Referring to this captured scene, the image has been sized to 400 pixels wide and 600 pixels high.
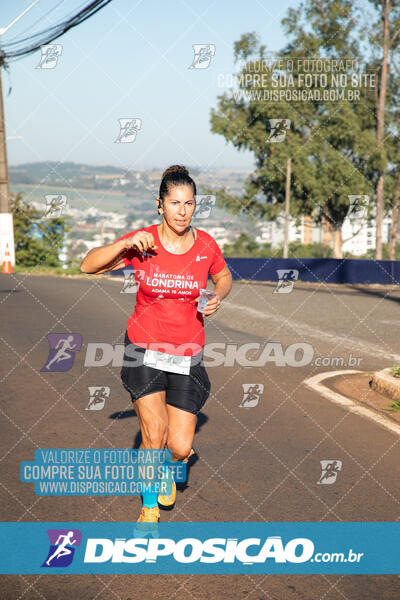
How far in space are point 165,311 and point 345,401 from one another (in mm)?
3871

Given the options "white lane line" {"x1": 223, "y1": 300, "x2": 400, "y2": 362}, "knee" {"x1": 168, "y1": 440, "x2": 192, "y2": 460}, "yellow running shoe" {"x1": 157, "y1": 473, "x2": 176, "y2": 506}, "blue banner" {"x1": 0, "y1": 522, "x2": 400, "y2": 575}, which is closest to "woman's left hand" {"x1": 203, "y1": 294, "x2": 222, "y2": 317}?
"knee" {"x1": 168, "y1": 440, "x2": 192, "y2": 460}

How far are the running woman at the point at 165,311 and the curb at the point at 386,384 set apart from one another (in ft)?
12.4

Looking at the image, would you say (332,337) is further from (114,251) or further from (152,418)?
(114,251)

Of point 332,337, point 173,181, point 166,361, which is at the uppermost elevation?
point 173,181

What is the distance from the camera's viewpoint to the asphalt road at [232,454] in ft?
11.5

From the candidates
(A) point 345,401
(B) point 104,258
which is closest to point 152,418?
(B) point 104,258

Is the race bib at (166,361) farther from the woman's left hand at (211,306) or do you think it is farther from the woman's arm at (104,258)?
the woman's arm at (104,258)

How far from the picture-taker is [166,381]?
14.3ft

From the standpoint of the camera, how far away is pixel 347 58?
151 ft

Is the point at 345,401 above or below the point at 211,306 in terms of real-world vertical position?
below

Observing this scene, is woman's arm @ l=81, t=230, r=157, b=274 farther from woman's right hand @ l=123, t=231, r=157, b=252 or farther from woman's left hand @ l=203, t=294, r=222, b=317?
woman's left hand @ l=203, t=294, r=222, b=317

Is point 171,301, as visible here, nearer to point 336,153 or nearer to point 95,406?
point 95,406

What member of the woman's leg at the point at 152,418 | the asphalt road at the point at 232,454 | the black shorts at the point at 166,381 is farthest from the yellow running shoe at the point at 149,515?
the black shorts at the point at 166,381

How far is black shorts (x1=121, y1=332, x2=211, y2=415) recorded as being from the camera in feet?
13.9
